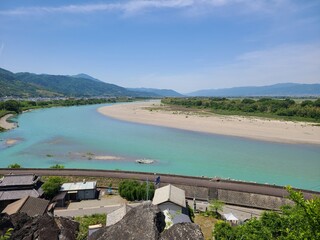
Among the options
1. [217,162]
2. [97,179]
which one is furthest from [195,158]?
[97,179]

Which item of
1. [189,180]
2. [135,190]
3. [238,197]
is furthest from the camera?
[189,180]

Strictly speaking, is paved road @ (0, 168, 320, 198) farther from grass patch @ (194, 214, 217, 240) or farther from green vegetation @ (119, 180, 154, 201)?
grass patch @ (194, 214, 217, 240)

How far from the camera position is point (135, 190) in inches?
986

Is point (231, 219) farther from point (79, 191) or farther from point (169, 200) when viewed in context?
point (79, 191)

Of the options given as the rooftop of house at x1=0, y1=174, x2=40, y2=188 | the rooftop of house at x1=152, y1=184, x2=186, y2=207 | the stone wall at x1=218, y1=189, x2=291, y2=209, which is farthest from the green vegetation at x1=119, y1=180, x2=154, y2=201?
the rooftop of house at x1=0, y1=174, x2=40, y2=188

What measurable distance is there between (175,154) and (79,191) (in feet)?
68.9

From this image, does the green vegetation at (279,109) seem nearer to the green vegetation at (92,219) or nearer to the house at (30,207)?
the green vegetation at (92,219)

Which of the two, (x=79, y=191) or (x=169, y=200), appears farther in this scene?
(x=79, y=191)

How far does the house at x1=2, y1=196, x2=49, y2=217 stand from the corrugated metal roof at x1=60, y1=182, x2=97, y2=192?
14.0ft

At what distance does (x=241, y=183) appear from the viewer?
88.6 ft

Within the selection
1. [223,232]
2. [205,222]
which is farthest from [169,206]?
[223,232]

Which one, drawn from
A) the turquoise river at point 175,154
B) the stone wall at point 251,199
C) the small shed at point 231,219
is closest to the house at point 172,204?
the small shed at point 231,219

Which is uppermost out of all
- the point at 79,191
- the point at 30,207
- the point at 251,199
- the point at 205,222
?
the point at 30,207

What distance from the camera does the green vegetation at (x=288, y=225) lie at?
654 cm
